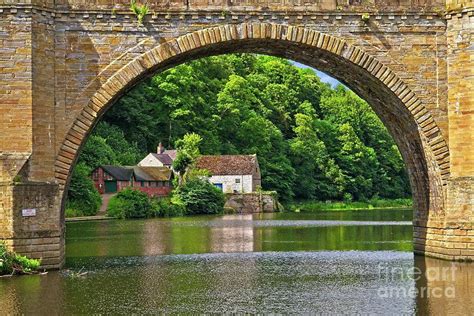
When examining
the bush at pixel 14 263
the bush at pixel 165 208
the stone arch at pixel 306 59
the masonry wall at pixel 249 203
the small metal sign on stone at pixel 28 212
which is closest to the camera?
the bush at pixel 14 263

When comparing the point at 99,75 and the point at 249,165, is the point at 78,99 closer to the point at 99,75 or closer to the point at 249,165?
the point at 99,75

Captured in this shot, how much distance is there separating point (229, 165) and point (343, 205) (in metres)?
12.3

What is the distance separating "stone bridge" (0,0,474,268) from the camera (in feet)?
56.1

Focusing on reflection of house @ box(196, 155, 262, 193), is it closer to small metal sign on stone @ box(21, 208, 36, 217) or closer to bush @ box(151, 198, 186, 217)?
bush @ box(151, 198, 186, 217)

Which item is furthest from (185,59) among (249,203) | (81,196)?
(249,203)

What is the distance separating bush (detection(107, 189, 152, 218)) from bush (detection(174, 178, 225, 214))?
5711mm

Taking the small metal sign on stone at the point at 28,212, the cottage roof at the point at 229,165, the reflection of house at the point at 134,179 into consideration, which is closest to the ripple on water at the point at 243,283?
the small metal sign on stone at the point at 28,212

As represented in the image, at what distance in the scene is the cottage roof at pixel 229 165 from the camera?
68.1 m

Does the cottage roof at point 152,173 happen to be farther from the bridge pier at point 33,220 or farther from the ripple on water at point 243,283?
the bridge pier at point 33,220

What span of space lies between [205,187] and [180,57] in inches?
1611

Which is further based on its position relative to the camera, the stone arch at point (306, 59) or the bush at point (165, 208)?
the bush at point (165, 208)

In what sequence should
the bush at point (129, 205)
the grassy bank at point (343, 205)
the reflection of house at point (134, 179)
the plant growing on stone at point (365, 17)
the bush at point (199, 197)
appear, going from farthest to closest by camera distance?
the grassy bank at point (343, 205) < the reflection of house at point (134, 179) < the bush at point (199, 197) < the bush at point (129, 205) < the plant growing on stone at point (365, 17)

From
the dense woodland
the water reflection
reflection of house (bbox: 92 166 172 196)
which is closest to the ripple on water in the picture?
the water reflection

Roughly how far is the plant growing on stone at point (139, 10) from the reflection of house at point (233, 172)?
49.5 meters
